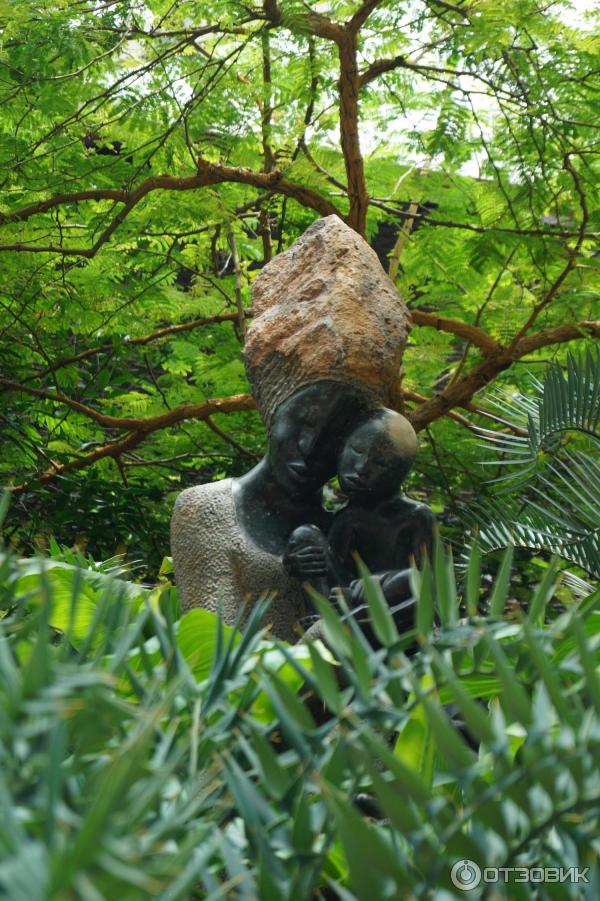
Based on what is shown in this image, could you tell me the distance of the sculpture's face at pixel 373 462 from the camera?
2498mm

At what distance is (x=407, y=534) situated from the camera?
254cm

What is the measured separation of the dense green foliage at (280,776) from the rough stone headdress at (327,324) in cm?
148

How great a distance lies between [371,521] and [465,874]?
155 cm

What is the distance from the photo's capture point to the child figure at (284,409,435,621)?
98.6 inches

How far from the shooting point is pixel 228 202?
5117 mm

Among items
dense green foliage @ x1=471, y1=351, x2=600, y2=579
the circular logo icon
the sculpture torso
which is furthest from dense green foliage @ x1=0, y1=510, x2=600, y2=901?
dense green foliage @ x1=471, y1=351, x2=600, y2=579

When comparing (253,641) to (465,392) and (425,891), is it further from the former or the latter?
(465,392)

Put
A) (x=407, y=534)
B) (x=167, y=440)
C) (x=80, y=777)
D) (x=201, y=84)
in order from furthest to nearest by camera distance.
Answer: (x=167, y=440)
(x=201, y=84)
(x=407, y=534)
(x=80, y=777)

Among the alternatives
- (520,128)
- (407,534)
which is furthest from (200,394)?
(407,534)

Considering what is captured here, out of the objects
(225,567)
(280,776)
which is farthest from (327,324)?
(280,776)

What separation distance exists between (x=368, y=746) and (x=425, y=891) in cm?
15

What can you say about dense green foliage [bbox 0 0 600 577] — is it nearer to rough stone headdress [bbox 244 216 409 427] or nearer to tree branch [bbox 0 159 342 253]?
tree branch [bbox 0 159 342 253]

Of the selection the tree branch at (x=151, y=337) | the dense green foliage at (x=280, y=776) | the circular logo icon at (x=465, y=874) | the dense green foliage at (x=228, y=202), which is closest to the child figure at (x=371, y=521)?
the dense green foliage at (x=280, y=776)

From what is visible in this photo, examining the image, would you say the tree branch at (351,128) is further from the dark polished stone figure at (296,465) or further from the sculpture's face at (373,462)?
the sculpture's face at (373,462)
